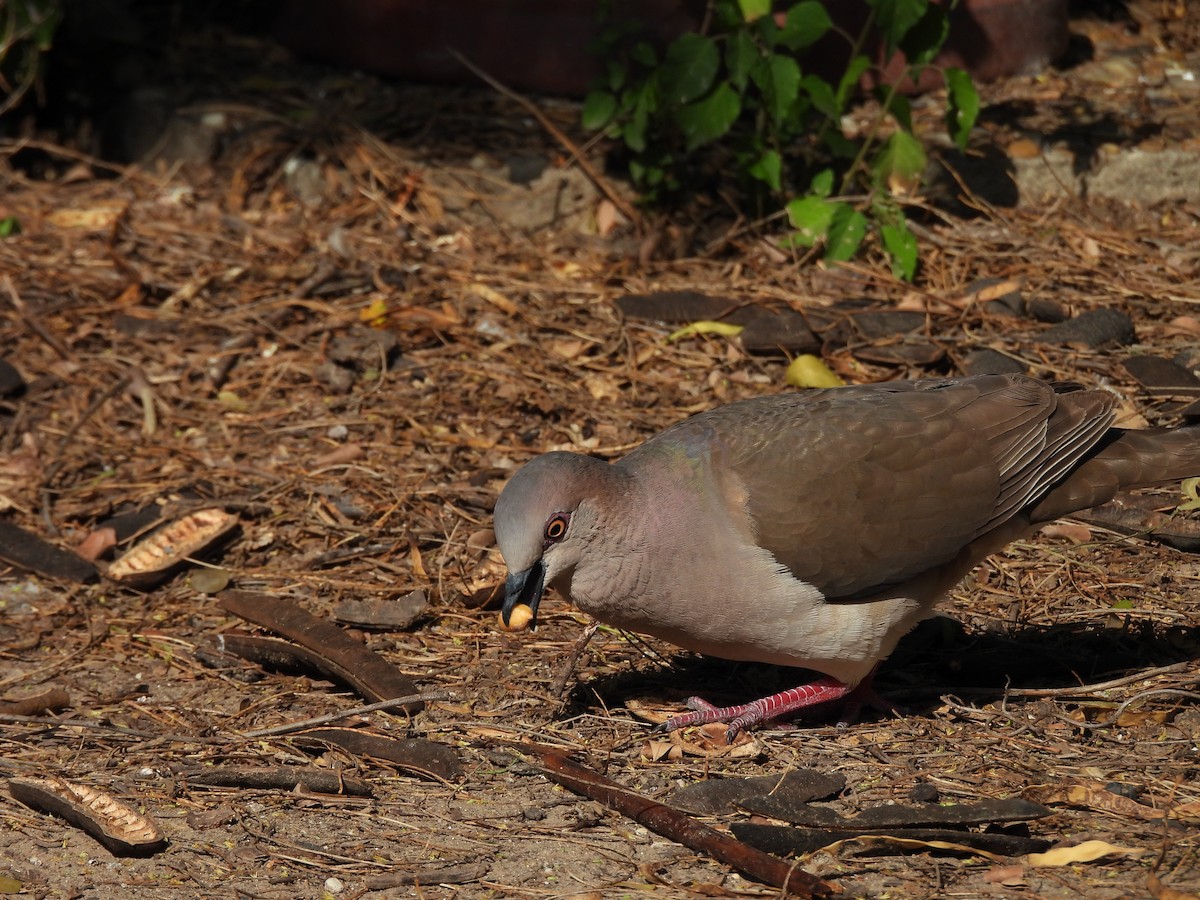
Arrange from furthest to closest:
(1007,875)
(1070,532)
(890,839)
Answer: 1. (1070,532)
2. (890,839)
3. (1007,875)

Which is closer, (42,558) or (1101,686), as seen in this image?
(1101,686)

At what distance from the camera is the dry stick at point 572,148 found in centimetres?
712

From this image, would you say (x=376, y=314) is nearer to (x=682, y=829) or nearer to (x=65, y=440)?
(x=65, y=440)

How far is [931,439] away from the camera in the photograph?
419cm

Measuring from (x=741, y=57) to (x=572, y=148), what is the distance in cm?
131

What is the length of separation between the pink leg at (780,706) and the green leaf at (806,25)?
3138mm

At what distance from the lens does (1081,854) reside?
3.33 m

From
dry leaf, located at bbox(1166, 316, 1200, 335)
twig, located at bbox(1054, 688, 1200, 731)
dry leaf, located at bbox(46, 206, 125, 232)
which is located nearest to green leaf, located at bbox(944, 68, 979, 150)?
dry leaf, located at bbox(1166, 316, 1200, 335)

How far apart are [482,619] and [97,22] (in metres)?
5.43

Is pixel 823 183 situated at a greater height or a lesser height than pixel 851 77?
lesser

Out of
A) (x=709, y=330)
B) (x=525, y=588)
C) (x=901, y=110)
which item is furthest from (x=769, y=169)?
(x=525, y=588)

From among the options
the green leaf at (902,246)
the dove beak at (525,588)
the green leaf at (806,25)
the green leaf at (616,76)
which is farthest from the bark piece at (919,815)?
the green leaf at (616,76)

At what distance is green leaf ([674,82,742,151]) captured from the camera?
6.19 metres

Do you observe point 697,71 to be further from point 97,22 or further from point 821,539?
point 97,22
